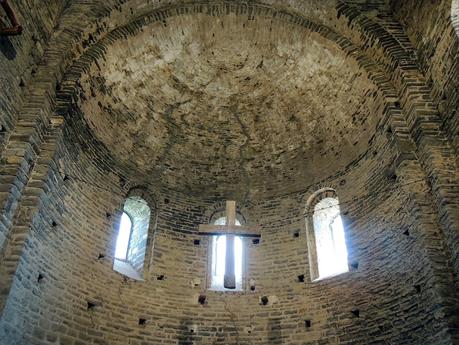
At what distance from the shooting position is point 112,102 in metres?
10.5

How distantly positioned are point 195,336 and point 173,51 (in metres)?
6.54

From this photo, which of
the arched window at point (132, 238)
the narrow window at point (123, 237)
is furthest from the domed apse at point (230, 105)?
the narrow window at point (123, 237)

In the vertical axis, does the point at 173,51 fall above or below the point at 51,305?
above

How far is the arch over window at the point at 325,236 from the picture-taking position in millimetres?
9672

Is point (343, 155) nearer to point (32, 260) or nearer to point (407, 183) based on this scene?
point (407, 183)

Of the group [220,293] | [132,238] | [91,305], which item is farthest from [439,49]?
[91,305]

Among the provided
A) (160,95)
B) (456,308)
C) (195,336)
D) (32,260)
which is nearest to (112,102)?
(160,95)

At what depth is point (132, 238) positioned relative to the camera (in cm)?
1033

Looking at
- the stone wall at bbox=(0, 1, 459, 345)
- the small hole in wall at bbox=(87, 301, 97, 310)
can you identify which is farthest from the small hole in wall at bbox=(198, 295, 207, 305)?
the small hole in wall at bbox=(87, 301, 97, 310)

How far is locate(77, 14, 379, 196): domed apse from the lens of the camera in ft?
34.1

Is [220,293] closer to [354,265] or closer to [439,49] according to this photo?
[354,265]

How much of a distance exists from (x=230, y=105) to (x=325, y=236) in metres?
4.17

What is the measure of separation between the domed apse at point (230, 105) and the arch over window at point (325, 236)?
2.16ft

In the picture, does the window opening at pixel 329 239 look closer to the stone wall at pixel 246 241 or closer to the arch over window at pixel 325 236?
the arch over window at pixel 325 236
